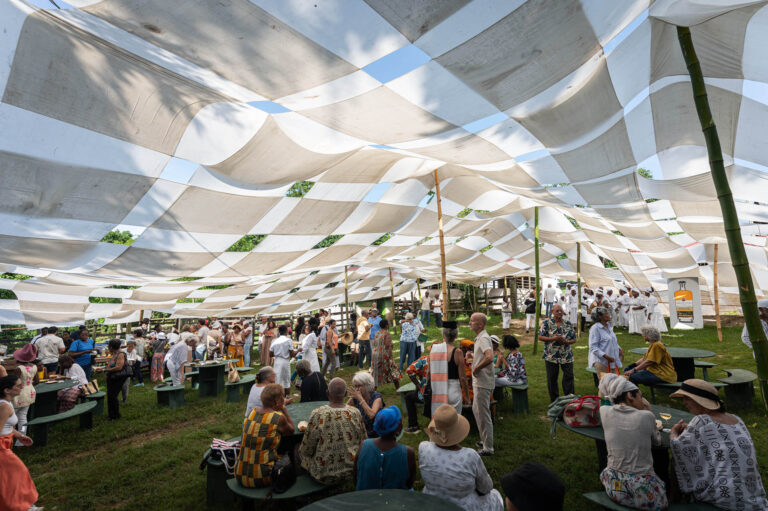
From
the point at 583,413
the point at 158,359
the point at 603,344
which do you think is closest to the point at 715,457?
the point at 583,413

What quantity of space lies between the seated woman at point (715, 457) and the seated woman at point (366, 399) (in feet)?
8.08

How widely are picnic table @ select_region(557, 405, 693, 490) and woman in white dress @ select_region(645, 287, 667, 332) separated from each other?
9916mm

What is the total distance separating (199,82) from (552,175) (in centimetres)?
470

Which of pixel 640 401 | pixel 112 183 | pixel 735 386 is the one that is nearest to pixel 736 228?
pixel 640 401

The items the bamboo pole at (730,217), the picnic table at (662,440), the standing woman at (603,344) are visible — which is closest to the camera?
the bamboo pole at (730,217)

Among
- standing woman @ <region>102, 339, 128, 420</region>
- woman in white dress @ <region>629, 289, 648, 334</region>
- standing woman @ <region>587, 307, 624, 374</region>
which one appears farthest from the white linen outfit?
woman in white dress @ <region>629, 289, 648, 334</region>

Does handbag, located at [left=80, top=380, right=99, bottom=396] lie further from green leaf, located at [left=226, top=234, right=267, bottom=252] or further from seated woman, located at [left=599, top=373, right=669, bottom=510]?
seated woman, located at [left=599, top=373, right=669, bottom=510]

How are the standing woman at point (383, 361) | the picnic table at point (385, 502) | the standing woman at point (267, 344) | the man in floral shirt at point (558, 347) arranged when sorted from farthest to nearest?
the standing woman at point (267, 344), the standing woman at point (383, 361), the man in floral shirt at point (558, 347), the picnic table at point (385, 502)

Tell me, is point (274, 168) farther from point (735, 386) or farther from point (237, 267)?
point (735, 386)

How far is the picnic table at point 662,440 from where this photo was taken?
9.21ft

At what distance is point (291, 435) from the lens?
118 inches

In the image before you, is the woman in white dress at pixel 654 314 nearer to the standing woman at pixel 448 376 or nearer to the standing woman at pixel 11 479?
the standing woman at pixel 448 376

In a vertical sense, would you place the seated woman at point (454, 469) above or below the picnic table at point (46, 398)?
above

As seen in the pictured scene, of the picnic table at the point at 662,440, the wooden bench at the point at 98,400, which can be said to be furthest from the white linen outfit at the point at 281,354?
the picnic table at the point at 662,440
